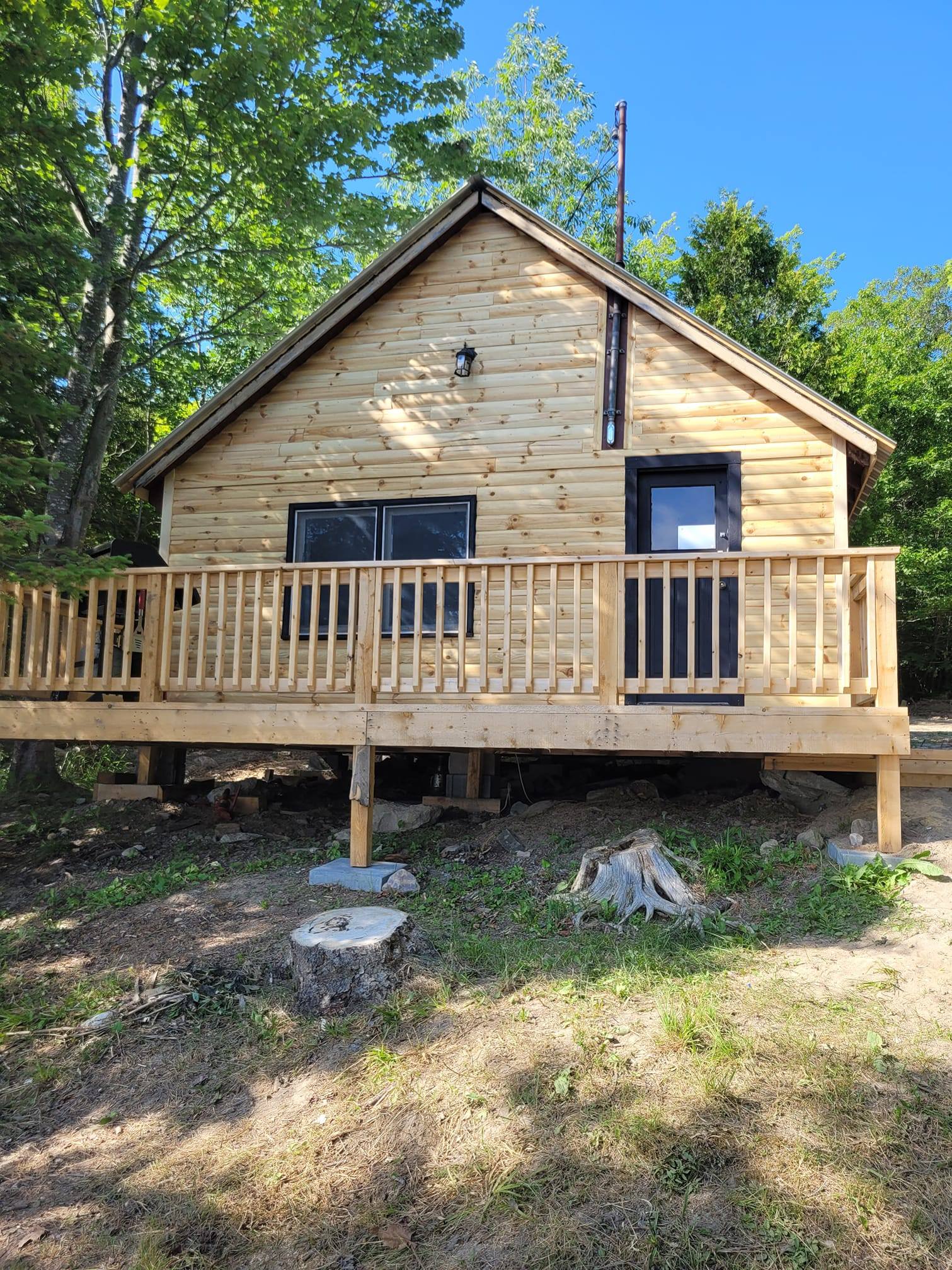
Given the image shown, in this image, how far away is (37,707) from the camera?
273 inches

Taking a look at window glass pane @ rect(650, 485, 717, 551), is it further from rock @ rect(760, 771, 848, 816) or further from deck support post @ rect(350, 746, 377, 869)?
deck support post @ rect(350, 746, 377, 869)

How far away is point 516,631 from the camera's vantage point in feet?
27.1

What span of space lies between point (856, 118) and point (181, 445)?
99.7ft

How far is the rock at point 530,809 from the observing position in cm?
762

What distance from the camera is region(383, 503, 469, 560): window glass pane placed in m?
8.73

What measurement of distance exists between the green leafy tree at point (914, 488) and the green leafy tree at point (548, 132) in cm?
828

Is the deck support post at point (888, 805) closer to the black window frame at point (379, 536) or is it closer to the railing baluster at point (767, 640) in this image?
the railing baluster at point (767, 640)

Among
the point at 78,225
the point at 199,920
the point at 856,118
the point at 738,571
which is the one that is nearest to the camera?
the point at 199,920

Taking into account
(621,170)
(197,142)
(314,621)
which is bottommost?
(314,621)

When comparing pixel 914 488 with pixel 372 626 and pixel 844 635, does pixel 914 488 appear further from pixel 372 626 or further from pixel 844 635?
pixel 372 626

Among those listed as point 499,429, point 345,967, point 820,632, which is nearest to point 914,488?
point 499,429

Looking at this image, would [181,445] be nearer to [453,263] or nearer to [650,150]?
[453,263]

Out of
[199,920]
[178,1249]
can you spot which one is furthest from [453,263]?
[178,1249]

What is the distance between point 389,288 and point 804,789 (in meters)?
6.85
